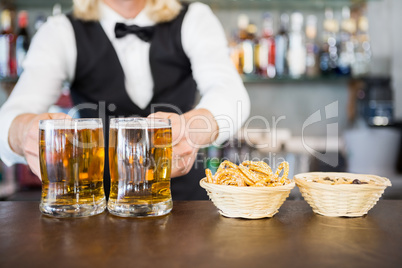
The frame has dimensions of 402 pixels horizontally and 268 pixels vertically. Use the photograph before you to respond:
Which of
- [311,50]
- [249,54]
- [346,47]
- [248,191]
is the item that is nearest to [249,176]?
[248,191]

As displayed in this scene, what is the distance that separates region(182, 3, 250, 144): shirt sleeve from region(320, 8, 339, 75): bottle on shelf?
1.31 m

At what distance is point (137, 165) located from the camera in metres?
0.77

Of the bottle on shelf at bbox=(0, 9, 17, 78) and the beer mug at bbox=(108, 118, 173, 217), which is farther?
the bottle on shelf at bbox=(0, 9, 17, 78)

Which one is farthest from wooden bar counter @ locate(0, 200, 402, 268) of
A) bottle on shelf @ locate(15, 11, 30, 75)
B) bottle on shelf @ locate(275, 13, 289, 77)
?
bottle on shelf @ locate(15, 11, 30, 75)

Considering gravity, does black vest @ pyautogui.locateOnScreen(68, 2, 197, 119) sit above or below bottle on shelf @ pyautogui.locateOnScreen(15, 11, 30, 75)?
below

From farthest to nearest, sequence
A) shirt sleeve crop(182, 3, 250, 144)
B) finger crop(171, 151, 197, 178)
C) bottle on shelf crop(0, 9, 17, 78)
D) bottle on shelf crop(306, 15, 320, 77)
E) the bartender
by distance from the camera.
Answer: bottle on shelf crop(306, 15, 320, 77) → bottle on shelf crop(0, 9, 17, 78) → the bartender → shirt sleeve crop(182, 3, 250, 144) → finger crop(171, 151, 197, 178)

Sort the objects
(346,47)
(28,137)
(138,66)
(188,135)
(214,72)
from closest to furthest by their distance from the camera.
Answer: (28,137)
(188,135)
(214,72)
(138,66)
(346,47)

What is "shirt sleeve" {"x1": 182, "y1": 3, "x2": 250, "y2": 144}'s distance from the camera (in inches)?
50.2

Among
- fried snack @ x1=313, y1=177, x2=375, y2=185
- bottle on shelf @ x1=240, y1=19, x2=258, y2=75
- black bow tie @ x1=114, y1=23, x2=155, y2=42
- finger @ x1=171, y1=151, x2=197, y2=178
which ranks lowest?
fried snack @ x1=313, y1=177, x2=375, y2=185

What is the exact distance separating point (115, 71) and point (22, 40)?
1.36m

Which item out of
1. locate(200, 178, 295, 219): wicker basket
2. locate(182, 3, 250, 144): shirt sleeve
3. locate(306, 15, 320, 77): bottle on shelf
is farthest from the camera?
locate(306, 15, 320, 77): bottle on shelf

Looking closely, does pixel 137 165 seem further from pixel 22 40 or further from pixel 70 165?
pixel 22 40

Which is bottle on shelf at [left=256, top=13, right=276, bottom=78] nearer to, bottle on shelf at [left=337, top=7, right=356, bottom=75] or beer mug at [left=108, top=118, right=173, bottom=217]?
bottle on shelf at [left=337, top=7, right=356, bottom=75]

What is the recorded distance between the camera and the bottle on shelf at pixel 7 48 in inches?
99.3
